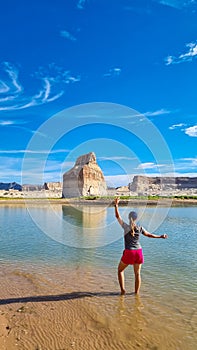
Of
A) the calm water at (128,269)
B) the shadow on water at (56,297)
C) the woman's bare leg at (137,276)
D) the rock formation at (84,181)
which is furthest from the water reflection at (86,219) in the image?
the rock formation at (84,181)

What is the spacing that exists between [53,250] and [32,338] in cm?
853

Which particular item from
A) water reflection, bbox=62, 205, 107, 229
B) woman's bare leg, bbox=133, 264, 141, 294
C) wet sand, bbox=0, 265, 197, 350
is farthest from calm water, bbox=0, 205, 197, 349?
water reflection, bbox=62, 205, 107, 229

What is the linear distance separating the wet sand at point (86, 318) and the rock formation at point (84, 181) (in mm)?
94036

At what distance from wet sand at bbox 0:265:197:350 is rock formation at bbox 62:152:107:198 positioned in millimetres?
94036

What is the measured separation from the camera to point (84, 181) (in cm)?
11012

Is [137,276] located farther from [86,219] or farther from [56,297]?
[86,219]

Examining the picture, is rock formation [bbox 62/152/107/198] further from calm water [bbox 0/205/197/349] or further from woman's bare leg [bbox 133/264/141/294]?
woman's bare leg [bbox 133/264/141/294]

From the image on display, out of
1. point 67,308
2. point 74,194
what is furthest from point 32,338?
point 74,194

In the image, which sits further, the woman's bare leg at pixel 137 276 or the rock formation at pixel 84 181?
the rock formation at pixel 84 181

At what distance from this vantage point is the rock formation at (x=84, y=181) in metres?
109

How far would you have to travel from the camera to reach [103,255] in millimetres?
13516

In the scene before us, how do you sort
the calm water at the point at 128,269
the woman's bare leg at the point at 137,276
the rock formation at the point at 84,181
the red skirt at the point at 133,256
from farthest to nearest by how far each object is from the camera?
1. the rock formation at the point at 84,181
2. the woman's bare leg at the point at 137,276
3. the red skirt at the point at 133,256
4. the calm water at the point at 128,269

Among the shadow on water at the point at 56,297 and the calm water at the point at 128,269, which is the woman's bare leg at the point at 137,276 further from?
the shadow on water at the point at 56,297

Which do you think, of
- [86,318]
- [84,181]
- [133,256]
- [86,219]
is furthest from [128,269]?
[84,181]
